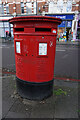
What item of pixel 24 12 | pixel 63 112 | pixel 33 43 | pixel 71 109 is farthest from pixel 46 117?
pixel 24 12

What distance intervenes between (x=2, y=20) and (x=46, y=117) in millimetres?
24306

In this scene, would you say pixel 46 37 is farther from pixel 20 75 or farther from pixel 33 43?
pixel 20 75

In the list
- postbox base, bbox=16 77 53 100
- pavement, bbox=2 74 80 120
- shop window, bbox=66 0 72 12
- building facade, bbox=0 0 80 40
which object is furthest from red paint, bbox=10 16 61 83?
shop window, bbox=66 0 72 12

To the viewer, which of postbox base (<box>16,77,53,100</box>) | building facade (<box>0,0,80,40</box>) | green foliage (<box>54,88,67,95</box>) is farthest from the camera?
building facade (<box>0,0,80,40</box>)

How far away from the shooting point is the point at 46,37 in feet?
7.54

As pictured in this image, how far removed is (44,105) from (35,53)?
1.24m

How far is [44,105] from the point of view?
97.0 inches

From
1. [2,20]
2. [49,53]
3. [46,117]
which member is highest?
[2,20]

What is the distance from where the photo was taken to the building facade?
19.6 meters

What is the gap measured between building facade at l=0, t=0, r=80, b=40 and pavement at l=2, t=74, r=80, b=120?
17.7 m

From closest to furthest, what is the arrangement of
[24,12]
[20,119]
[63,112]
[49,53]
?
1. [20,119]
2. [63,112]
3. [49,53]
4. [24,12]

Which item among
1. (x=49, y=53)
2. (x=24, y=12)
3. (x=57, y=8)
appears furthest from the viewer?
(x=24, y=12)

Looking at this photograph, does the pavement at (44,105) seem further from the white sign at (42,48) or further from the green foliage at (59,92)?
the white sign at (42,48)

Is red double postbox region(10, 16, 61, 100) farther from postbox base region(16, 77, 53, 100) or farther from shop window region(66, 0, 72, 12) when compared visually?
shop window region(66, 0, 72, 12)
